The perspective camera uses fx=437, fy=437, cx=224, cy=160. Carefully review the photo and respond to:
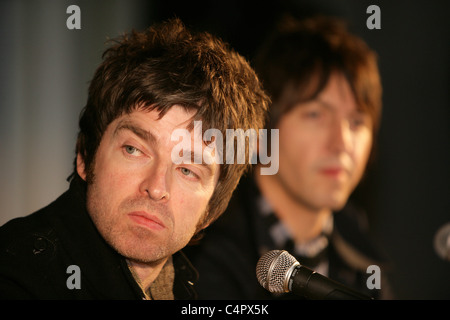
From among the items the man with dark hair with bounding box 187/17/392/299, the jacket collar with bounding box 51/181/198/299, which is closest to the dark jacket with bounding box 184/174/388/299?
the man with dark hair with bounding box 187/17/392/299

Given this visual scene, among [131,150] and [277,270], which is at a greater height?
[131,150]

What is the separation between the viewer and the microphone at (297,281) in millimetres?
963

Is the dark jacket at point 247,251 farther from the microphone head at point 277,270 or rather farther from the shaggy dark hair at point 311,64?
the microphone head at point 277,270

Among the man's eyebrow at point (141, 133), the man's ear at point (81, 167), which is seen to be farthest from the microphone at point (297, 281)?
the man's ear at point (81, 167)

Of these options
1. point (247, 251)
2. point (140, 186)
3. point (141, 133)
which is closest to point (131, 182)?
point (140, 186)

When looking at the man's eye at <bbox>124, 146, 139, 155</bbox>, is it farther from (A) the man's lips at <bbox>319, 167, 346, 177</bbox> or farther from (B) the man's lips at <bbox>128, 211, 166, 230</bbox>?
(A) the man's lips at <bbox>319, 167, 346, 177</bbox>

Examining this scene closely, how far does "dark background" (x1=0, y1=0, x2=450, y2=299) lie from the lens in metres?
1.44

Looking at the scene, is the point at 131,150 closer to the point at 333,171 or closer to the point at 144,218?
the point at 144,218

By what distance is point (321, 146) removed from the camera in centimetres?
175

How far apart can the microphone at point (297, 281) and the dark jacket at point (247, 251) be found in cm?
51

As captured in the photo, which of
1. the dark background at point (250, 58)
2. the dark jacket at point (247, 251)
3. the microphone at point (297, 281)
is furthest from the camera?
the dark jacket at point (247, 251)

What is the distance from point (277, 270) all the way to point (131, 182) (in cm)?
43

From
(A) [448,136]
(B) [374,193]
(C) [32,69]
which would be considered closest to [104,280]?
(C) [32,69]

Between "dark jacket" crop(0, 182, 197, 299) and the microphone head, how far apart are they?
344mm
